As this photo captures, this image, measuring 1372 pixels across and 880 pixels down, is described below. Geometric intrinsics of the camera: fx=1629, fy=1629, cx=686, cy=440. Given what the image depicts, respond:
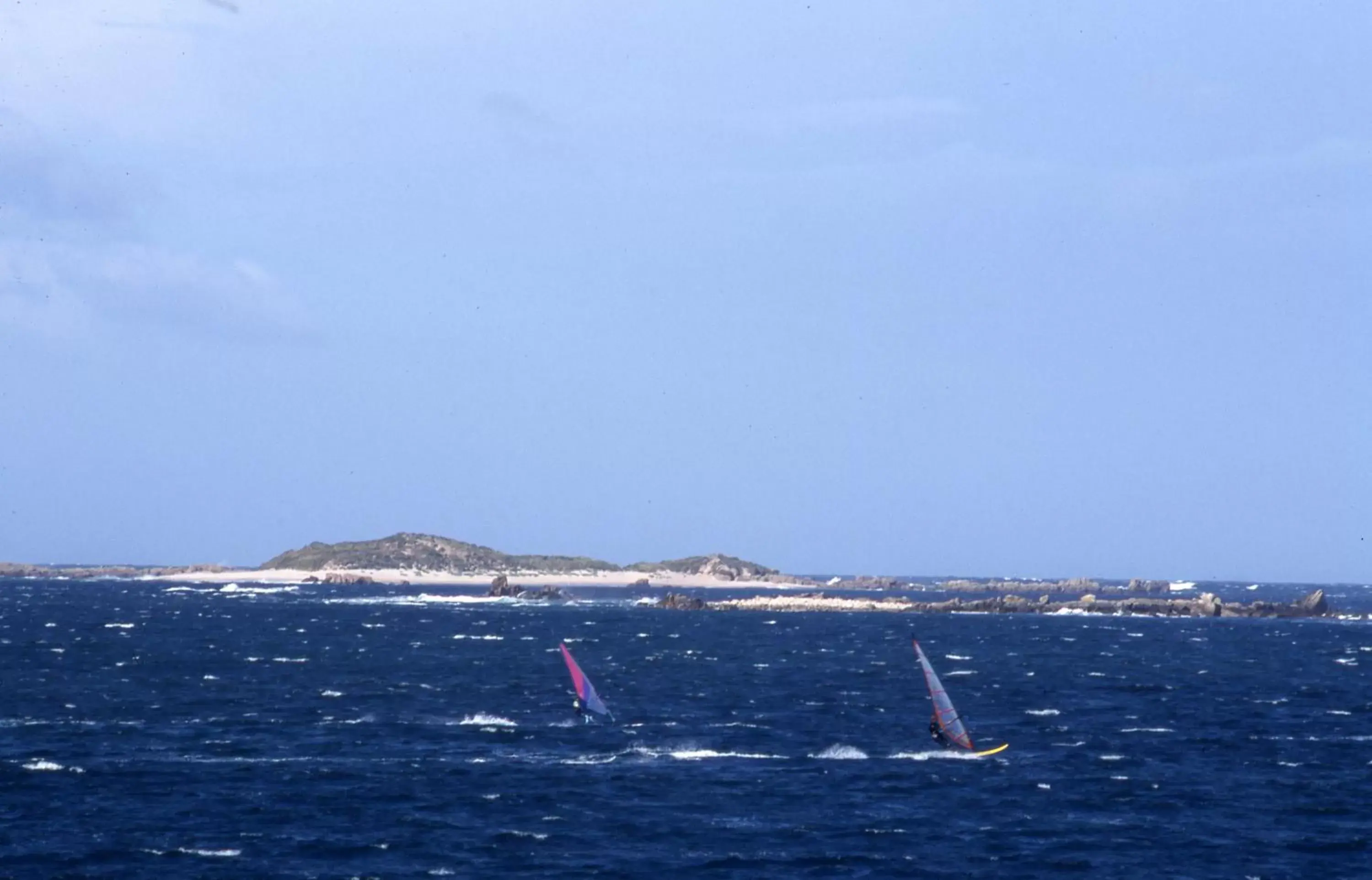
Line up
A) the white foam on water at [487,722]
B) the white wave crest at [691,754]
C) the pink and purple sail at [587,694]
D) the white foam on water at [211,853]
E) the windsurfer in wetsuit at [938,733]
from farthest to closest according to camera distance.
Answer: the pink and purple sail at [587,694]
the white foam on water at [487,722]
the windsurfer in wetsuit at [938,733]
the white wave crest at [691,754]
the white foam on water at [211,853]

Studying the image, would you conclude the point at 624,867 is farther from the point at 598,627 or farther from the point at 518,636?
the point at 598,627

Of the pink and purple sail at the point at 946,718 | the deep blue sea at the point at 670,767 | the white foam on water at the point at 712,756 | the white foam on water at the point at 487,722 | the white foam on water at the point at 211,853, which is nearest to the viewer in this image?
the white foam on water at the point at 211,853

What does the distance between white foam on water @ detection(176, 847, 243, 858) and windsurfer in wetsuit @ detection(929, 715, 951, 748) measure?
30414 millimetres

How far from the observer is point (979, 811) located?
53.6 metres

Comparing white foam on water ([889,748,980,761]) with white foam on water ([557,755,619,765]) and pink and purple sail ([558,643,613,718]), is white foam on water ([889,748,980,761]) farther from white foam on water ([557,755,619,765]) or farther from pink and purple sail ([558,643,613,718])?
pink and purple sail ([558,643,613,718])

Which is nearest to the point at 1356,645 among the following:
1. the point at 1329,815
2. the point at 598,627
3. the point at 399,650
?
the point at 598,627

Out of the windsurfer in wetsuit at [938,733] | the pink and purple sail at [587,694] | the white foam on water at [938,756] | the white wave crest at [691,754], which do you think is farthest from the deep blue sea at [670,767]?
the pink and purple sail at [587,694]

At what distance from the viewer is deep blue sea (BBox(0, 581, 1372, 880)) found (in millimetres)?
46344

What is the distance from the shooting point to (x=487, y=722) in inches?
2940

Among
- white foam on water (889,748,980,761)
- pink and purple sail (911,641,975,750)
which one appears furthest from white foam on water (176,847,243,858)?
pink and purple sail (911,641,975,750)

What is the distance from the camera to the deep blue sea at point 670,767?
152ft

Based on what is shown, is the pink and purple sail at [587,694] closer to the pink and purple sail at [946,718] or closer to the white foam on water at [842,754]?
the white foam on water at [842,754]

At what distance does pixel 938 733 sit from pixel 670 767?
12.1m

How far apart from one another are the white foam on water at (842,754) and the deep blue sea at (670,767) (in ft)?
0.74
